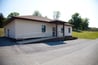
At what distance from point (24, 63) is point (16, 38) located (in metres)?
9.30

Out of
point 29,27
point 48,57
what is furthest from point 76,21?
point 48,57

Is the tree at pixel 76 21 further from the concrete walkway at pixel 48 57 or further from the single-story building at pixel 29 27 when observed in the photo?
the concrete walkway at pixel 48 57

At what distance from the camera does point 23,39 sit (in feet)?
45.5

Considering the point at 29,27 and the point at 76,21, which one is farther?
the point at 76,21

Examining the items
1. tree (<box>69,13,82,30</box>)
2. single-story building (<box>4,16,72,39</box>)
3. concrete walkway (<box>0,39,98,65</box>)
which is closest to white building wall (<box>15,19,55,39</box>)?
single-story building (<box>4,16,72,39</box>)

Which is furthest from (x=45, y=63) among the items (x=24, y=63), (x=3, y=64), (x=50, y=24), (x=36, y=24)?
(x=50, y=24)

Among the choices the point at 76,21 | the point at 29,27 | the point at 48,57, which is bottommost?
the point at 48,57

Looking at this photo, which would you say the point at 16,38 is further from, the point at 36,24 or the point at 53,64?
the point at 53,64

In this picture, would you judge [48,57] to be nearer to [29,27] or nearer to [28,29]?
[28,29]

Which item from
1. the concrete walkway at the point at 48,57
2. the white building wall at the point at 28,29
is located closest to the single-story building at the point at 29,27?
the white building wall at the point at 28,29

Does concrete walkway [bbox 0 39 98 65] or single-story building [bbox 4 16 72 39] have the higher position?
single-story building [bbox 4 16 72 39]

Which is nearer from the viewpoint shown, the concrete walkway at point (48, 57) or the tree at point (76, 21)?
the concrete walkway at point (48, 57)

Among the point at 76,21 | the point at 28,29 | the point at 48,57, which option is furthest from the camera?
the point at 76,21

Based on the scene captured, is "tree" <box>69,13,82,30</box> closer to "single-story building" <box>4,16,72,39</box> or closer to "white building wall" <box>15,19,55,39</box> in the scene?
"single-story building" <box>4,16,72,39</box>
